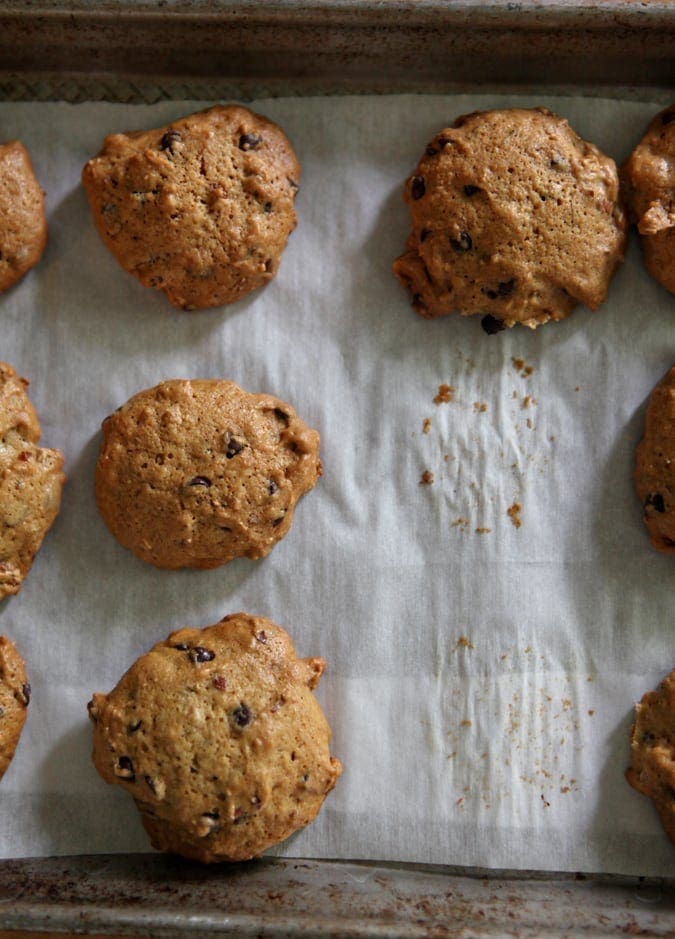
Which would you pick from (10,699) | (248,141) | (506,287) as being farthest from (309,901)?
(248,141)

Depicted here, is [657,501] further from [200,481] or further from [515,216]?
[200,481]

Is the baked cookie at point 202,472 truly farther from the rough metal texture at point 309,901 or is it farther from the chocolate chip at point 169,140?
the rough metal texture at point 309,901

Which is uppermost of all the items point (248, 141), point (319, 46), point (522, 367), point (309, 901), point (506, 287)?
point (319, 46)

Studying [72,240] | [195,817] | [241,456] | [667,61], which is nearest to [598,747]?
[195,817]

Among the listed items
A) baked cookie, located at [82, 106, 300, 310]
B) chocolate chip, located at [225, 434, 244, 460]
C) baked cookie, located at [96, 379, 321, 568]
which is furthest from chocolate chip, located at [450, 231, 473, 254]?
chocolate chip, located at [225, 434, 244, 460]

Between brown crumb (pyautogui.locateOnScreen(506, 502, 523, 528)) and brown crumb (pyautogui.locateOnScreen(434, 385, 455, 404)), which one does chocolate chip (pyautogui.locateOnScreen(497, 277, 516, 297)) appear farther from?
brown crumb (pyautogui.locateOnScreen(506, 502, 523, 528))

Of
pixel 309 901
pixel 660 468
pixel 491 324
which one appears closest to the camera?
pixel 309 901
